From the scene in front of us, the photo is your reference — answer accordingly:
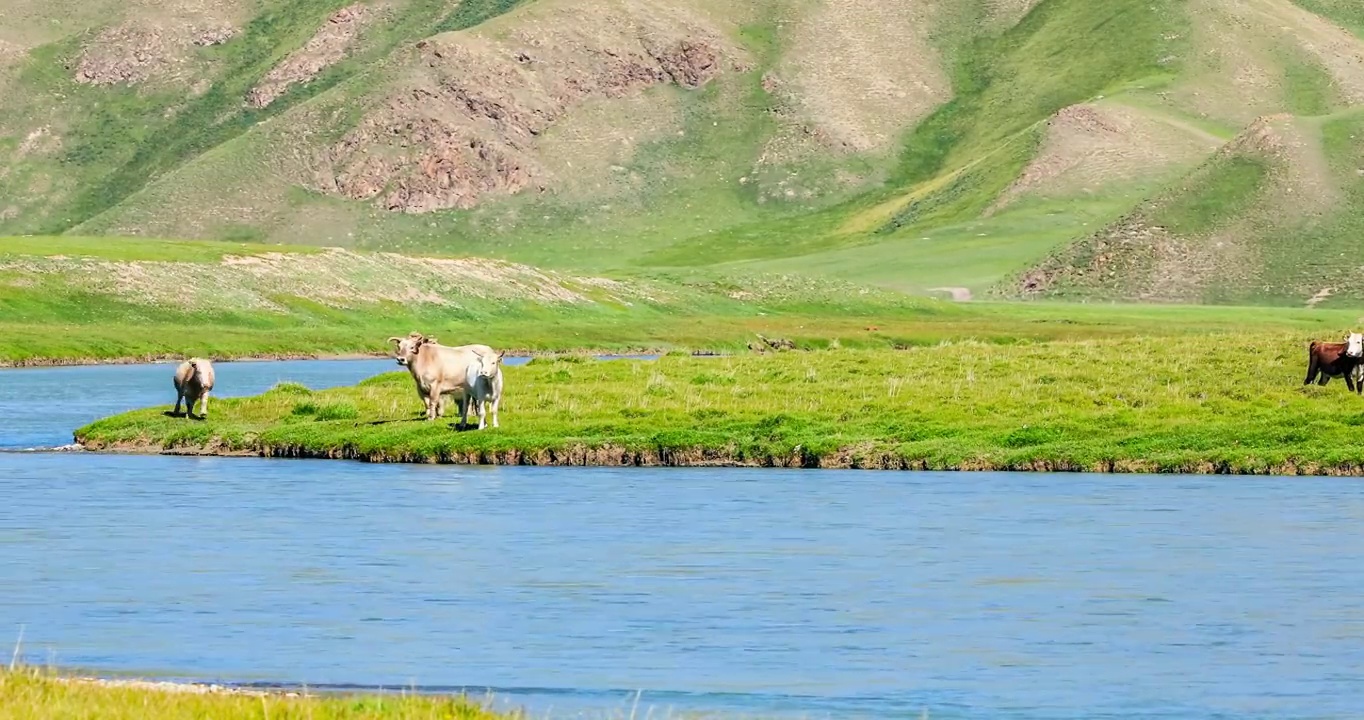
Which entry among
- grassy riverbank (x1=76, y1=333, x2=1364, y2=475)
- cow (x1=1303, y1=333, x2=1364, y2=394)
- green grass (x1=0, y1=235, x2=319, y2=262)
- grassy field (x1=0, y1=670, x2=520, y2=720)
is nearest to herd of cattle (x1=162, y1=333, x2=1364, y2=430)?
cow (x1=1303, y1=333, x2=1364, y2=394)

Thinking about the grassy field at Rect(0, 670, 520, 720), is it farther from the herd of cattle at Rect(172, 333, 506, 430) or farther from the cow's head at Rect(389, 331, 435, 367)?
the cow's head at Rect(389, 331, 435, 367)

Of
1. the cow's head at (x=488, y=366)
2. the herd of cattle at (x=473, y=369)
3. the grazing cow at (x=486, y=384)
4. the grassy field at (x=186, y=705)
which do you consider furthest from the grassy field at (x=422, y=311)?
the grassy field at (x=186, y=705)

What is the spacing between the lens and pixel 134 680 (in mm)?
24078

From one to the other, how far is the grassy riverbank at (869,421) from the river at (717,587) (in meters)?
1.42

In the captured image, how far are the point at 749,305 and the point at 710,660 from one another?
158 meters

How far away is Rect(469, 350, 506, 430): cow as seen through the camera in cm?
5250

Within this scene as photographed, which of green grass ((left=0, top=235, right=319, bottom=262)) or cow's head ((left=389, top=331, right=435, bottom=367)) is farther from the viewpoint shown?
green grass ((left=0, top=235, right=319, bottom=262))

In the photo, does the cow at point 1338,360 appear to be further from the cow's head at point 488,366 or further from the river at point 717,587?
the cow's head at point 488,366

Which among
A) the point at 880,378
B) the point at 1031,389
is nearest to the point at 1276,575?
the point at 1031,389

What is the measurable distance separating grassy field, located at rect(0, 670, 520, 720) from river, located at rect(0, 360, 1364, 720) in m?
2.32

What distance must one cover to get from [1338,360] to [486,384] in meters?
20.2

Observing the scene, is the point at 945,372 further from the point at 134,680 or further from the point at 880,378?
the point at 134,680

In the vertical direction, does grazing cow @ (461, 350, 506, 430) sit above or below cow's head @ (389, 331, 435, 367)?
below

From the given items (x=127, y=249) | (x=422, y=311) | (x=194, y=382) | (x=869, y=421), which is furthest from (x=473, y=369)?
(x=127, y=249)
